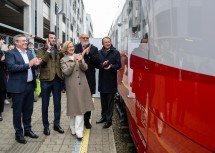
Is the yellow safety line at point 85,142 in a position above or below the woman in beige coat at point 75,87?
below

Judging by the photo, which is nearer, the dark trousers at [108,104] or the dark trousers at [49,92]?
the dark trousers at [49,92]

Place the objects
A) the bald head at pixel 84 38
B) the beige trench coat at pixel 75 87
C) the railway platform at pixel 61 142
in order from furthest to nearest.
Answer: the bald head at pixel 84 38, the beige trench coat at pixel 75 87, the railway platform at pixel 61 142

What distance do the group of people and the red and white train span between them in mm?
2285

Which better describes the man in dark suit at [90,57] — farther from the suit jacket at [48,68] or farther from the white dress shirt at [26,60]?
the white dress shirt at [26,60]

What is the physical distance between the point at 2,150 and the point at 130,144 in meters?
2.17

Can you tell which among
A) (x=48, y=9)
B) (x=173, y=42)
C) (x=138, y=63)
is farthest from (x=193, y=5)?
(x=48, y=9)

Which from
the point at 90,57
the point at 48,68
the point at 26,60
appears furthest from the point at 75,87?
the point at 26,60

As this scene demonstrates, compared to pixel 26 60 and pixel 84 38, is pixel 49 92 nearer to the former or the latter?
pixel 26 60

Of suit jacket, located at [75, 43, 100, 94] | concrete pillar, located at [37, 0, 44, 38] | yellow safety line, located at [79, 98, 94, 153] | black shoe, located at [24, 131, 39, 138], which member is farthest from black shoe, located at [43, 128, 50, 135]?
concrete pillar, located at [37, 0, 44, 38]

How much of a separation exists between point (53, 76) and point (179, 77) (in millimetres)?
3427

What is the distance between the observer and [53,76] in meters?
5.48

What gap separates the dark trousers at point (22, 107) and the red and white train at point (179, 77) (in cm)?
251

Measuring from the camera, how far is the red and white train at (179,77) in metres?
2.06

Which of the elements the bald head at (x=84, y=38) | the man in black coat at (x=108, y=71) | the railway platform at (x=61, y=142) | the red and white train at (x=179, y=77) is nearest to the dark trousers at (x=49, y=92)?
the railway platform at (x=61, y=142)
